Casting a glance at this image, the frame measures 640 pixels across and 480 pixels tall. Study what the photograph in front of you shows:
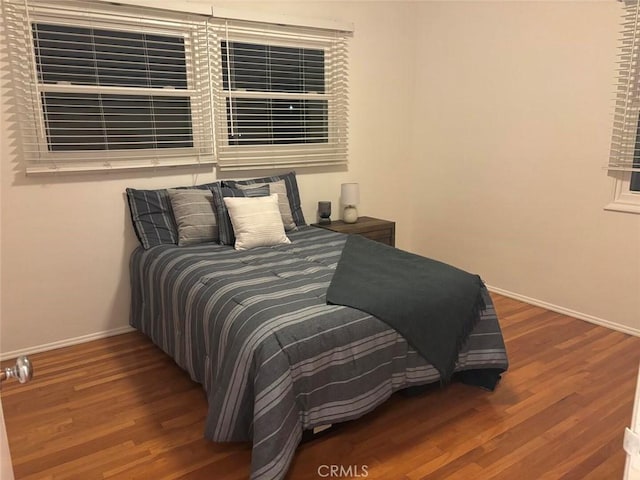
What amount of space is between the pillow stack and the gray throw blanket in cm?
74

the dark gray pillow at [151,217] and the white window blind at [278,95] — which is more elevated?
the white window blind at [278,95]

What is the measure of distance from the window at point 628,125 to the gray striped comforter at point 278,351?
150 centimetres

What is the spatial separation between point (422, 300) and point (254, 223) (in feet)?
4.23

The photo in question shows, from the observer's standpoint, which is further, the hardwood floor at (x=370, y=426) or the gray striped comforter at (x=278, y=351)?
the hardwood floor at (x=370, y=426)

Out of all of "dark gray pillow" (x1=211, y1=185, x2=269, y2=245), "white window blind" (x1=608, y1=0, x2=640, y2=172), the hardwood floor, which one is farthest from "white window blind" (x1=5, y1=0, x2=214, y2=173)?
"white window blind" (x1=608, y1=0, x2=640, y2=172)

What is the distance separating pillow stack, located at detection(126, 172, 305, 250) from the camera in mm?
3101

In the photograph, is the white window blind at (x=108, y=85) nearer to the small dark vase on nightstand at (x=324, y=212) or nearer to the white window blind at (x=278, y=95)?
the white window blind at (x=278, y=95)

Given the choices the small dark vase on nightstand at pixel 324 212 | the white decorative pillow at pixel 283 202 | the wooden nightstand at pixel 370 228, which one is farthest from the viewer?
the small dark vase on nightstand at pixel 324 212

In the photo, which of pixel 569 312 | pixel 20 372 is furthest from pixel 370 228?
pixel 20 372

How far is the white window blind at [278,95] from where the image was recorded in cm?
354

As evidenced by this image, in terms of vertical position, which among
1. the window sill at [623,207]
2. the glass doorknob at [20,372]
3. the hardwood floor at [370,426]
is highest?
the glass doorknob at [20,372]

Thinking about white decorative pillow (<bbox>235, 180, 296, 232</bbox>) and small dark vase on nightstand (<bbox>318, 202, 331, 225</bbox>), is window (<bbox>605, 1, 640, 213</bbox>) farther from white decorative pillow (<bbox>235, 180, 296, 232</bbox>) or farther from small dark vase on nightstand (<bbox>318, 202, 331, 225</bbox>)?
white decorative pillow (<bbox>235, 180, 296, 232</bbox>)

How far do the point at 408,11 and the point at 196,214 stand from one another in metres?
2.73

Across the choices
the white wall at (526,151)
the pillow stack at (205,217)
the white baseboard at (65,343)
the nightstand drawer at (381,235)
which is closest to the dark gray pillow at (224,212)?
the pillow stack at (205,217)
